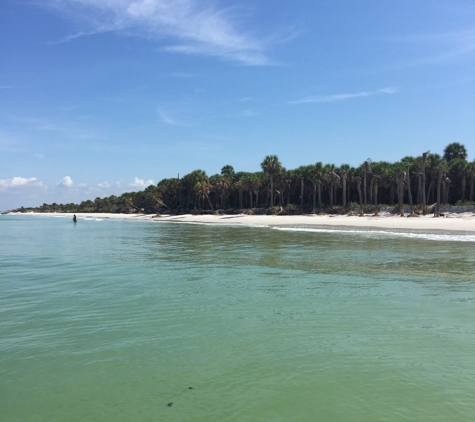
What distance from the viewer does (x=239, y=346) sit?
801 cm

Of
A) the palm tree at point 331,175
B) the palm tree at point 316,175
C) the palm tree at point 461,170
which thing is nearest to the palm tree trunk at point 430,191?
the palm tree at point 461,170

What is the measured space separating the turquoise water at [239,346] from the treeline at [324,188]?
50.3m

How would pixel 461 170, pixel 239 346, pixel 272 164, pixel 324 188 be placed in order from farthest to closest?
pixel 324 188
pixel 272 164
pixel 461 170
pixel 239 346

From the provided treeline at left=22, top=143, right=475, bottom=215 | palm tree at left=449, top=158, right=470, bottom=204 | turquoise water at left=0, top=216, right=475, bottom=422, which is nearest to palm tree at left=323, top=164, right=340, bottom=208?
treeline at left=22, top=143, right=475, bottom=215

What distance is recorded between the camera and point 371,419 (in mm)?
5344

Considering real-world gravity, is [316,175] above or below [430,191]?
above

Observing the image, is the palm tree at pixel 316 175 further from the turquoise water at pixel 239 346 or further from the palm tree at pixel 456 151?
the turquoise water at pixel 239 346

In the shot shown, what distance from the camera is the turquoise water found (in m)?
5.78

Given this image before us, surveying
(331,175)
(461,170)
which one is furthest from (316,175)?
(461,170)

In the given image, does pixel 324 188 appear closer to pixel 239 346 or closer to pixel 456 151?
pixel 456 151

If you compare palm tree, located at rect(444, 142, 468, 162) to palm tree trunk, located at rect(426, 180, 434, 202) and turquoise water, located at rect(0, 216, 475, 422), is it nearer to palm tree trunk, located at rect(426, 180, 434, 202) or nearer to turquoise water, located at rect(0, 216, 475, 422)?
palm tree trunk, located at rect(426, 180, 434, 202)

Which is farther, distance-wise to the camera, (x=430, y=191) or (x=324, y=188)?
(x=324, y=188)

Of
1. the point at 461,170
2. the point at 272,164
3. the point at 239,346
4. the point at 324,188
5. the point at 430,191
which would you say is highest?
the point at 272,164

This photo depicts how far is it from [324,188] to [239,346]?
78.7 meters
